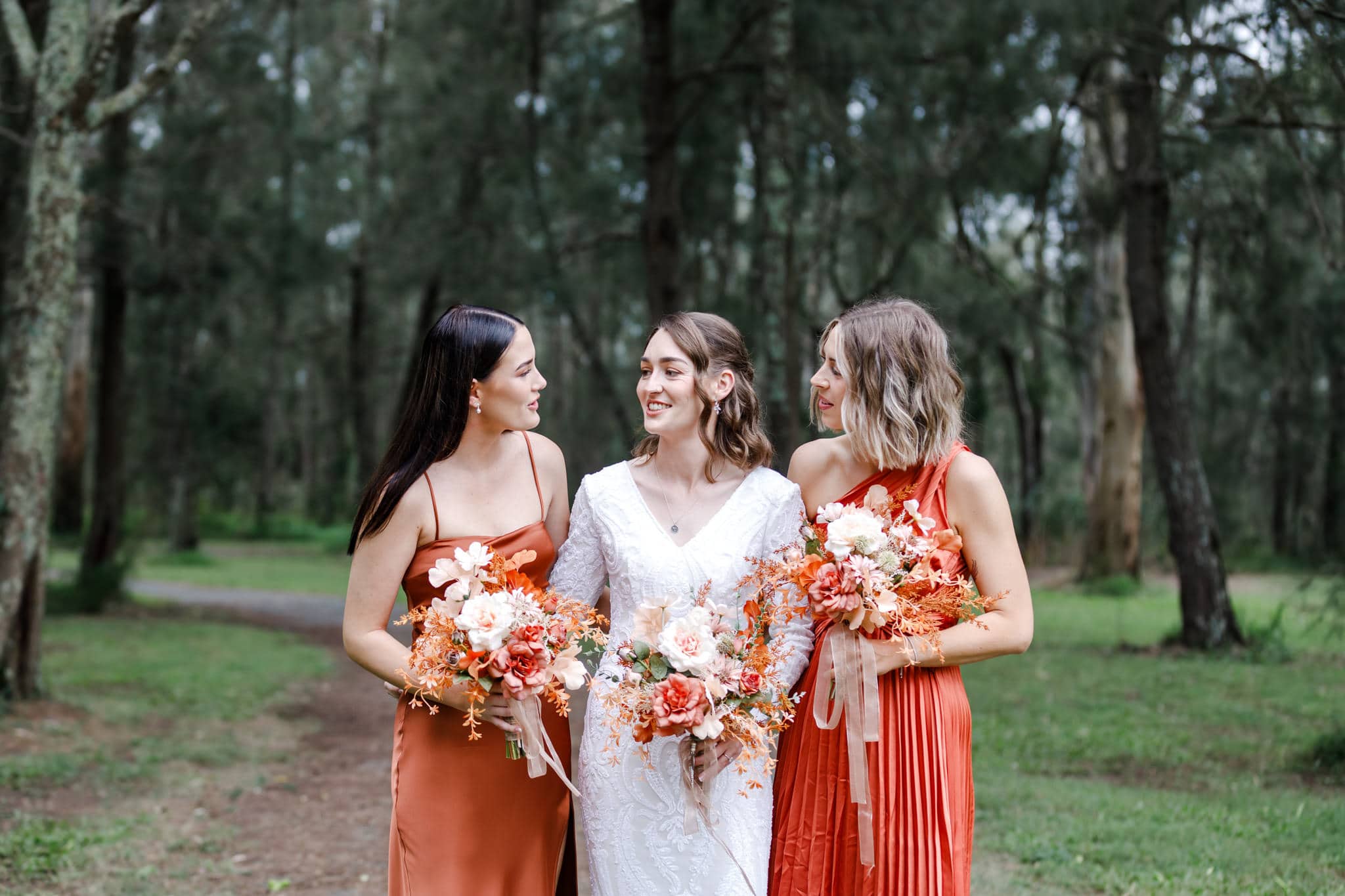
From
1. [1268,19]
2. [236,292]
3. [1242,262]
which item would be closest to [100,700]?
[1268,19]

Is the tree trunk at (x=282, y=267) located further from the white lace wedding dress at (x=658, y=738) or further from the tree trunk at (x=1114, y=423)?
the white lace wedding dress at (x=658, y=738)

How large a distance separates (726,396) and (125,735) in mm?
6945

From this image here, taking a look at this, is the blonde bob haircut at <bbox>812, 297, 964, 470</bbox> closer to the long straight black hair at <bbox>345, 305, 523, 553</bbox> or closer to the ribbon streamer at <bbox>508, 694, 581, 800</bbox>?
the long straight black hair at <bbox>345, 305, 523, 553</bbox>

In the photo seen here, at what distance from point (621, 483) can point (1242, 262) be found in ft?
39.1

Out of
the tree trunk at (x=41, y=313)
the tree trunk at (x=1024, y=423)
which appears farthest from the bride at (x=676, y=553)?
the tree trunk at (x=1024, y=423)

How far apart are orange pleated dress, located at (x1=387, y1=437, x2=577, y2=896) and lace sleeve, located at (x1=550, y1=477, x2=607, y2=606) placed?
0.14m

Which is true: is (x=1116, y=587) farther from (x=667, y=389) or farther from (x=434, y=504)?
(x=434, y=504)

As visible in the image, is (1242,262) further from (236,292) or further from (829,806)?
(236,292)

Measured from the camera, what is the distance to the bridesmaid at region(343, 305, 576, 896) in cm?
328

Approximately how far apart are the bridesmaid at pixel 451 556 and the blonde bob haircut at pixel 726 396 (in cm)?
44

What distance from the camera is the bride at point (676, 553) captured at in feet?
10.6

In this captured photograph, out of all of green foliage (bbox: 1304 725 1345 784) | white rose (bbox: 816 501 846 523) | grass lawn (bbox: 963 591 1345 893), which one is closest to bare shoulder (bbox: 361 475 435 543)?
white rose (bbox: 816 501 846 523)

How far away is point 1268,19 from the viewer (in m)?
7.21

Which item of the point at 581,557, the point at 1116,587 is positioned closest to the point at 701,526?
the point at 581,557
